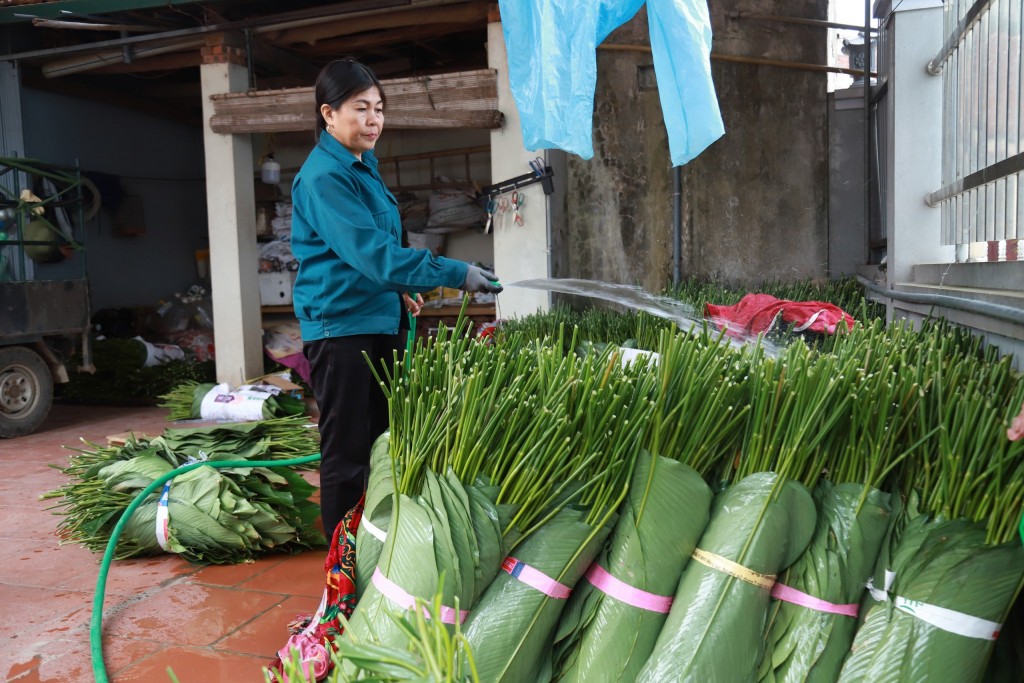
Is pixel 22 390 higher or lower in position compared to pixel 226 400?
higher

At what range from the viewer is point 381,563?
152cm

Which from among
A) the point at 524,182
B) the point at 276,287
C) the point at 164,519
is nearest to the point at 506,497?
the point at 164,519

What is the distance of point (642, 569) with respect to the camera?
1.45 meters

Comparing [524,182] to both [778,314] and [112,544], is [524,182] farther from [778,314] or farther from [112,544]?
[112,544]

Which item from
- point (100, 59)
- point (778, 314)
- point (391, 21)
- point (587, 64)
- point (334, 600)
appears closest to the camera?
point (334, 600)

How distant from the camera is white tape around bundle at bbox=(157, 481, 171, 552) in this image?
2.96 m

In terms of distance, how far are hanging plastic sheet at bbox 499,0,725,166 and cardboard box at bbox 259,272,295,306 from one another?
4.65 meters

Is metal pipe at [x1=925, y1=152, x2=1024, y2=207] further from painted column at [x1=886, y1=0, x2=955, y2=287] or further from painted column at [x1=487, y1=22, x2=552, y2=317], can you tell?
painted column at [x1=487, y1=22, x2=552, y2=317]

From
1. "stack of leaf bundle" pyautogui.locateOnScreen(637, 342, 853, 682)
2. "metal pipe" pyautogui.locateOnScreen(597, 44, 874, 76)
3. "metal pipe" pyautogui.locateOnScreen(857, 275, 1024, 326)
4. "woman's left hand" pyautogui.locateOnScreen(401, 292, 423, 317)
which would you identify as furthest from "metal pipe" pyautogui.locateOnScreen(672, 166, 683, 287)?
"stack of leaf bundle" pyautogui.locateOnScreen(637, 342, 853, 682)

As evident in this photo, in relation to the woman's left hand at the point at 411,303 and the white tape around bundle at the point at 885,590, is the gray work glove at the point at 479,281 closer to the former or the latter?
the woman's left hand at the point at 411,303

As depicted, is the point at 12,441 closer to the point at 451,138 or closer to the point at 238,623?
the point at 238,623

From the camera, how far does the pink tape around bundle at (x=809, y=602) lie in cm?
137

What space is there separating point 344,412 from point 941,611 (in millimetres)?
1694

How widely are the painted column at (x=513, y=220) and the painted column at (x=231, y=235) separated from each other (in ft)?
7.52
